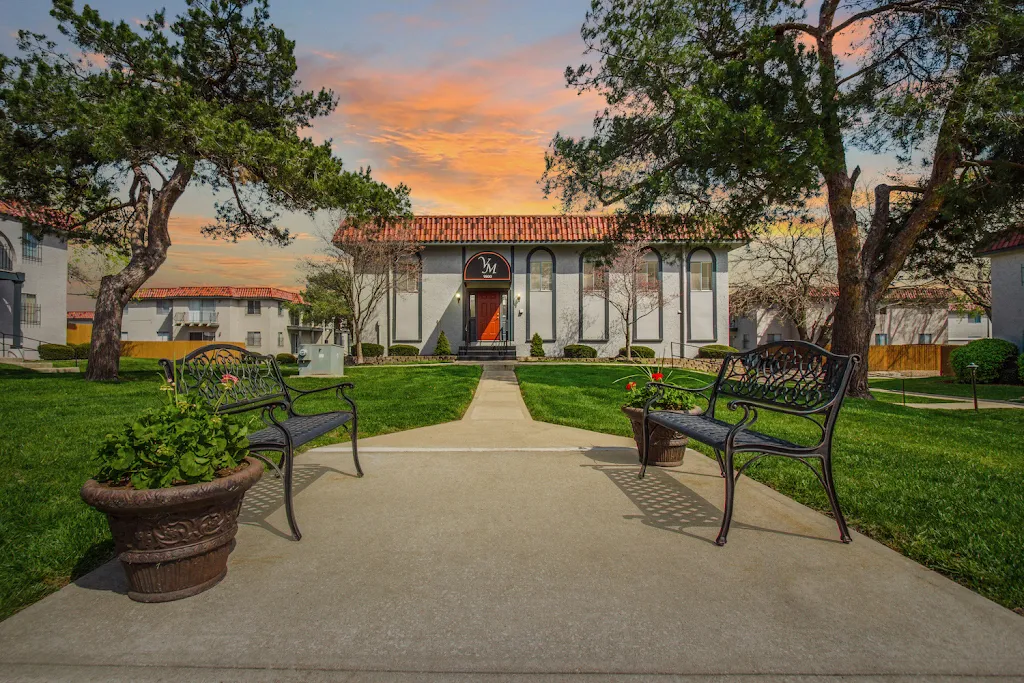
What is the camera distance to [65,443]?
20.6 feet

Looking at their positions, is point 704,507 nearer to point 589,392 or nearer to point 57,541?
point 57,541

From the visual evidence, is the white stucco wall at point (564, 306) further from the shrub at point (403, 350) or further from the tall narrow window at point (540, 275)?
the shrub at point (403, 350)

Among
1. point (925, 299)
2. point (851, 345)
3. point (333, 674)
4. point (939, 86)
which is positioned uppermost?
point (939, 86)

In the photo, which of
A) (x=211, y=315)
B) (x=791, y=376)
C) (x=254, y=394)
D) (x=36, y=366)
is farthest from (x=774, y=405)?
(x=211, y=315)

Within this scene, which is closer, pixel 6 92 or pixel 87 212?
pixel 6 92

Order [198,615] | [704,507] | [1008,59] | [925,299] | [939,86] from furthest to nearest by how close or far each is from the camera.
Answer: [925,299] < [939,86] < [1008,59] < [704,507] < [198,615]

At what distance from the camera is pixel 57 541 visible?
3238 millimetres

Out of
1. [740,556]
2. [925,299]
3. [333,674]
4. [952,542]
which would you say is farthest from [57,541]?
[925,299]

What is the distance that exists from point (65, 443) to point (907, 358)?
34.4 meters

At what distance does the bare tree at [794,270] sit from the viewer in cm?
2680

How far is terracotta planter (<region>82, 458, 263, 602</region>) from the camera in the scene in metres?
2.39

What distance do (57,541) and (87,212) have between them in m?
16.6

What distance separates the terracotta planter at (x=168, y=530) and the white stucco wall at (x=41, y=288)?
1213 inches

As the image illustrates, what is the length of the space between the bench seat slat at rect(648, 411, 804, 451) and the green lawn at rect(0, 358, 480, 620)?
3.72m
